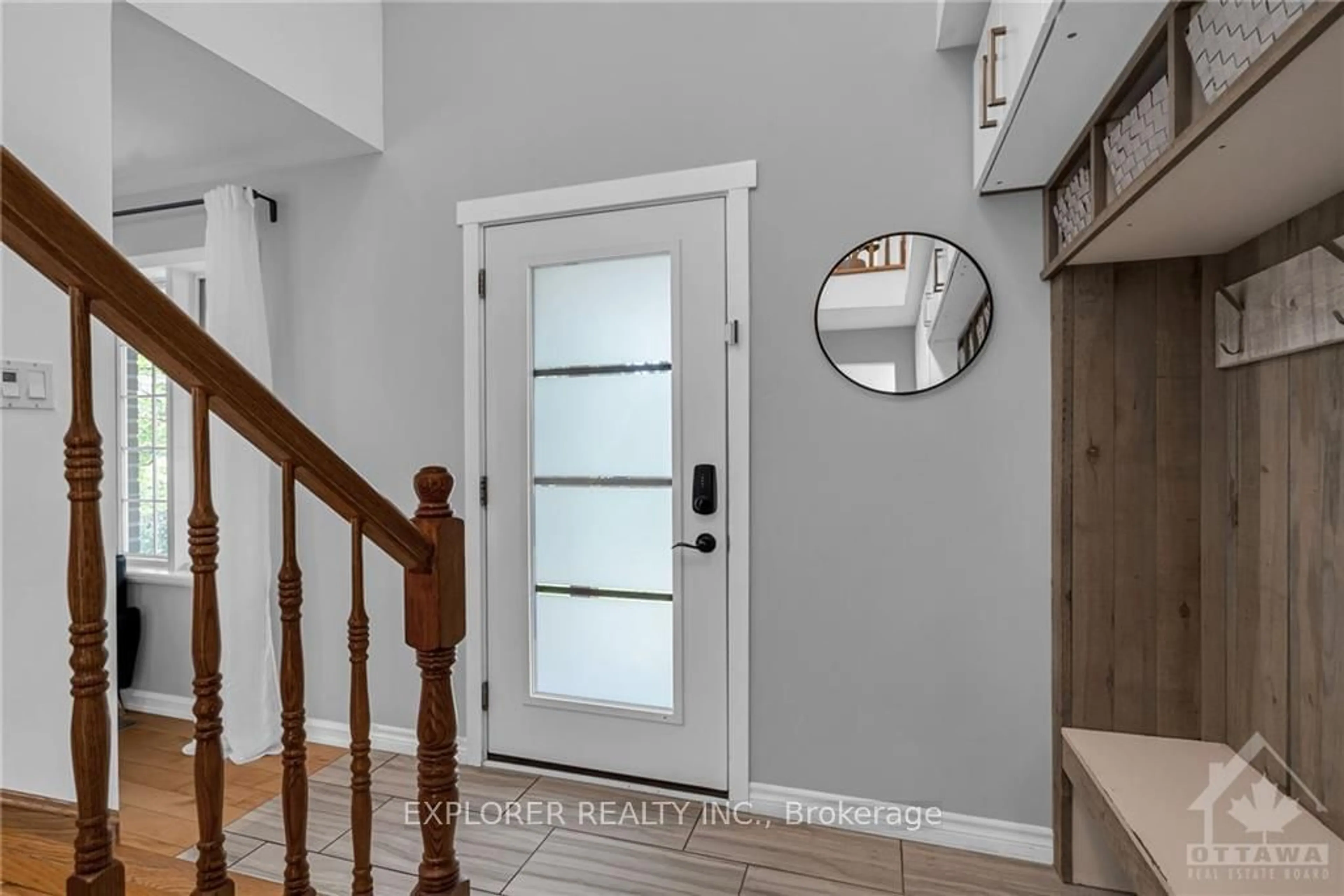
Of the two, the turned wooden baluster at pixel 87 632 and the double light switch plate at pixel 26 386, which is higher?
the double light switch plate at pixel 26 386

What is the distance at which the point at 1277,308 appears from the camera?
56.4 inches

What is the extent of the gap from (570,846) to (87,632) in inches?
63.8

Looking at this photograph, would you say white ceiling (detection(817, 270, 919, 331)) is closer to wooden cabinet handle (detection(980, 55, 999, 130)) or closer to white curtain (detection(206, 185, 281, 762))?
wooden cabinet handle (detection(980, 55, 999, 130))

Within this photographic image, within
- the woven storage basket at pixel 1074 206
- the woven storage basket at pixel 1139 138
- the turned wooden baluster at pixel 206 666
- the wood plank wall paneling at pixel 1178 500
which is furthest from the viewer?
the wood plank wall paneling at pixel 1178 500

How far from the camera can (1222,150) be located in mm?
1089

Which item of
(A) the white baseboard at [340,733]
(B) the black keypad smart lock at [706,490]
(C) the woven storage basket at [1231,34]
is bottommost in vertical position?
(A) the white baseboard at [340,733]

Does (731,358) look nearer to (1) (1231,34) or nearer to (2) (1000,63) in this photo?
(2) (1000,63)

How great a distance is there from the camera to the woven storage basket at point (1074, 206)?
1.64 metres

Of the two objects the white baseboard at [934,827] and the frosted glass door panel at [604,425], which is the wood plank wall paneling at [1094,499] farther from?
the frosted glass door panel at [604,425]

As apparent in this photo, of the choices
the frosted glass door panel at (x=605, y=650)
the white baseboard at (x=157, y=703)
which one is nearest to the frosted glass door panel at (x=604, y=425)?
the frosted glass door panel at (x=605, y=650)

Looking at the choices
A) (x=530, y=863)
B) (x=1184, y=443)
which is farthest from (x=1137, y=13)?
(x=530, y=863)

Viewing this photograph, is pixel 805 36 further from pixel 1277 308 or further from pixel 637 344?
pixel 1277 308

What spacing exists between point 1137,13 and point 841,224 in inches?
38.7

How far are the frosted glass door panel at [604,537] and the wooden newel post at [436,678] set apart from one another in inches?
43.8
